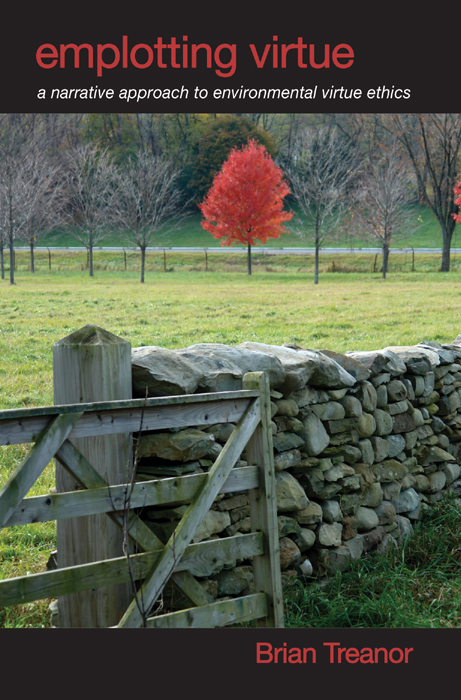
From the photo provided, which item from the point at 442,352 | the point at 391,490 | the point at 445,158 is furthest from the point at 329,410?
the point at 445,158

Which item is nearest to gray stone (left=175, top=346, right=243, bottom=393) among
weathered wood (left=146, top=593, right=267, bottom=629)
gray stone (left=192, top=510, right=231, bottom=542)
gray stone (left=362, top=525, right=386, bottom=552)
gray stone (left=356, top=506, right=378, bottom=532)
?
gray stone (left=192, top=510, right=231, bottom=542)

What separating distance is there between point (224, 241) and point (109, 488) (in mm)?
31404

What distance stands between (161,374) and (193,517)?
90 cm

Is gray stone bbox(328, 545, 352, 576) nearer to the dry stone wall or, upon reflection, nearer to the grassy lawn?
the dry stone wall

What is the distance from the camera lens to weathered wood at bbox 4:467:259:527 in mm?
2395

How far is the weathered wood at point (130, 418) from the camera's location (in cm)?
239

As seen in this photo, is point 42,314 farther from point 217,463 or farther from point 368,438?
point 217,463

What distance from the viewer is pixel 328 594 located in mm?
4387

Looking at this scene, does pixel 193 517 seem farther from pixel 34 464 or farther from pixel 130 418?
pixel 34 464

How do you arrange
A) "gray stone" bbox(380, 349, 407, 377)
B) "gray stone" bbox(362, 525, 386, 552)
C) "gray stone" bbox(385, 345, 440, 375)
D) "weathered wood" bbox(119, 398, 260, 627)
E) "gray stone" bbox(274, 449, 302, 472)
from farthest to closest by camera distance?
"gray stone" bbox(385, 345, 440, 375), "gray stone" bbox(380, 349, 407, 377), "gray stone" bbox(362, 525, 386, 552), "gray stone" bbox(274, 449, 302, 472), "weathered wood" bbox(119, 398, 260, 627)

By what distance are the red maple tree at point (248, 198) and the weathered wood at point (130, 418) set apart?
2703cm

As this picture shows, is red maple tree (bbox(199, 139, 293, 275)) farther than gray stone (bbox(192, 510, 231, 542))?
Yes

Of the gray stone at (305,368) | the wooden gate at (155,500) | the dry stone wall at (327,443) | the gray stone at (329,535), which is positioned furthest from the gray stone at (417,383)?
the wooden gate at (155,500)

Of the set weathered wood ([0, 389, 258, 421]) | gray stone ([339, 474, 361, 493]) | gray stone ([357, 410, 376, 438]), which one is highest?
weathered wood ([0, 389, 258, 421])
